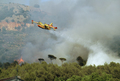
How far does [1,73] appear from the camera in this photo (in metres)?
135

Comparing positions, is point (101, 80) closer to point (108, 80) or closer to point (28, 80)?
point (108, 80)

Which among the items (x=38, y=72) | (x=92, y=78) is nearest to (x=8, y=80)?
(x=92, y=78)

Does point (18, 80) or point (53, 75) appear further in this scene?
point (53, 75)

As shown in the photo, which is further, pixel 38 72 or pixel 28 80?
pixel 38 72

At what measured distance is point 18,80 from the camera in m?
50.1

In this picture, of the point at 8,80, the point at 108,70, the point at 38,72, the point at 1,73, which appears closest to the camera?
the point at 8,80

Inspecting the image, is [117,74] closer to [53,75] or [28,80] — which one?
[53,75]

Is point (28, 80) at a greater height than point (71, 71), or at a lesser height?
lesser

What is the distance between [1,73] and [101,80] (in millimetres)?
97689

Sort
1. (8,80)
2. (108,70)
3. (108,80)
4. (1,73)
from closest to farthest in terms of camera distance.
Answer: (8,80)
(108,80)
(108,70)
(1,73)

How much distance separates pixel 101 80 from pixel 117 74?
121 ft

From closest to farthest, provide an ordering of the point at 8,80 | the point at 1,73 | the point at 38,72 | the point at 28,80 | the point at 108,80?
1. the point at 8,80
2. the point at 108,80
3. the point at 28,80
4. the point at 38,72
5. the point at 1,73

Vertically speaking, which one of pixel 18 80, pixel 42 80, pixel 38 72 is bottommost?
pixel 18 80

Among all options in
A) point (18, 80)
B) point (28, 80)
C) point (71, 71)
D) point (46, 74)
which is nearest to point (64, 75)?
point (71, 71)
